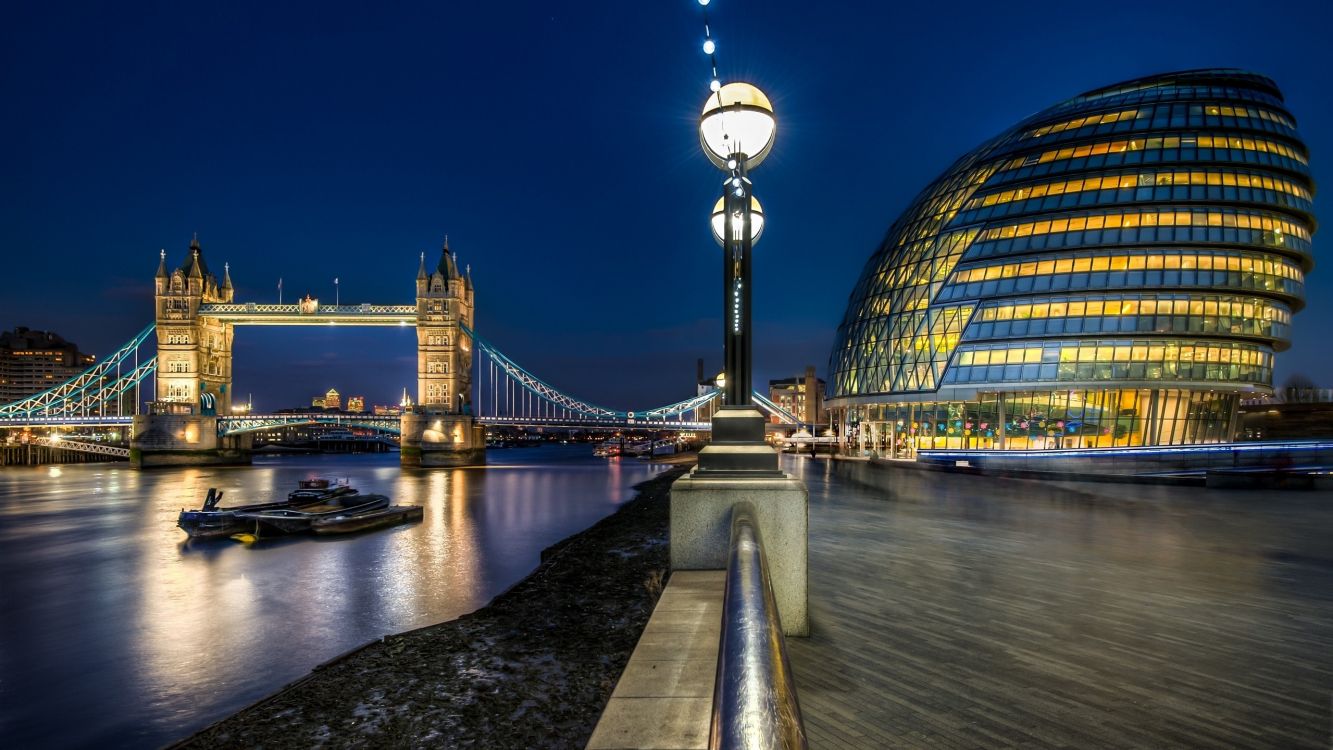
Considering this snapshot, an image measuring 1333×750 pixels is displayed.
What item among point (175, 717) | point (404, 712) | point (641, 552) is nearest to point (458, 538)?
point (641, 552)

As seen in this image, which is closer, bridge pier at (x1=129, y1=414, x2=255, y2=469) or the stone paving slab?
the stone paving slab

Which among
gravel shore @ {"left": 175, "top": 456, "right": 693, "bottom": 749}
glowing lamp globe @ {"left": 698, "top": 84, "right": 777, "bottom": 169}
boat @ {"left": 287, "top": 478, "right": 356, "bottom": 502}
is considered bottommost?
boat @ {"left": 287, "top": 478, "right": 356, "bottom": 502}

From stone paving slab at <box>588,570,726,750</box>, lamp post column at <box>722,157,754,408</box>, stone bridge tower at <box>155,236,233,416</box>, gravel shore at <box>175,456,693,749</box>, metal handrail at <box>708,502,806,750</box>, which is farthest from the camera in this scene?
stone bridge tower at <box>155,236,233,416</box>

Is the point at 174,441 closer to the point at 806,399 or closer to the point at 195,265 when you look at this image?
the point at 195,265

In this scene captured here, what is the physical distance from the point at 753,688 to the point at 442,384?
98.9m

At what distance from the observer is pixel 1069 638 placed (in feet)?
23.4

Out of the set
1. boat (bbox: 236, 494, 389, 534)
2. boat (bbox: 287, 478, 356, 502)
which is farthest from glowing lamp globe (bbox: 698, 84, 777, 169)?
boat (bbox: 287, 478, 356, 502)

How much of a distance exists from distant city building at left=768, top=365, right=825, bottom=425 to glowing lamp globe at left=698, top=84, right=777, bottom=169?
98.8 meters

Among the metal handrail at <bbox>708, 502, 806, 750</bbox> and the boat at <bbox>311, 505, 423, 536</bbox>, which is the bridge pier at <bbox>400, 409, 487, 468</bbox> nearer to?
the boat at <bbox>311, 505, 423, 536</bbox>

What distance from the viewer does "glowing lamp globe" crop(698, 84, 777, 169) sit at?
6.93 m

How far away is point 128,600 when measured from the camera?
2091cm

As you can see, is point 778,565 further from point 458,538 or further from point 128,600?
point 458,538

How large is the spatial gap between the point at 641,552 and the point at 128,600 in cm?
1558

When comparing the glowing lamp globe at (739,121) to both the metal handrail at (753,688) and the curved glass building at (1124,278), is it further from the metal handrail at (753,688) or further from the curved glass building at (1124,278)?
the curved glass building at (1124,278)
